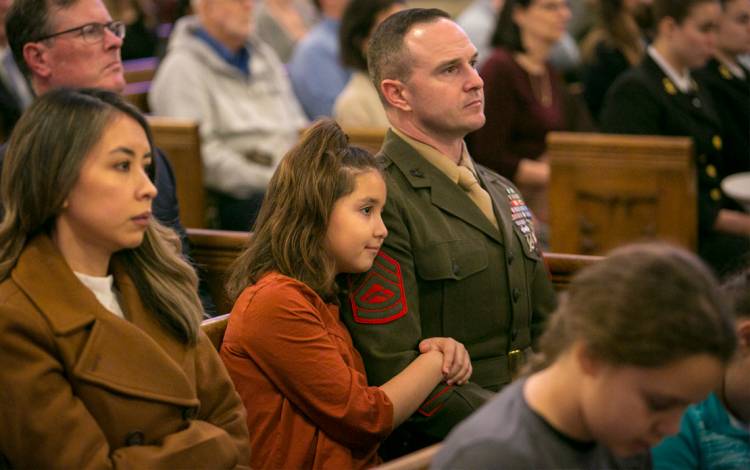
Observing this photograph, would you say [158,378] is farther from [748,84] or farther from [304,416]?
[748,84]

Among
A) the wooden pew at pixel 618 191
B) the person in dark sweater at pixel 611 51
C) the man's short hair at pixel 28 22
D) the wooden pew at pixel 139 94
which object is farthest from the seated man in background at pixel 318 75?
the man's short hair at pixel 28 22

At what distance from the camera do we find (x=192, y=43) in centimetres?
508

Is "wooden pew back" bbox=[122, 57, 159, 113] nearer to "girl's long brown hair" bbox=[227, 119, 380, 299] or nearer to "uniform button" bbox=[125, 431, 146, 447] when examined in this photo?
"girl's long brown hair" bbox=[227, 119, 380, 299]

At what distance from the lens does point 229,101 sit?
16.6 feet

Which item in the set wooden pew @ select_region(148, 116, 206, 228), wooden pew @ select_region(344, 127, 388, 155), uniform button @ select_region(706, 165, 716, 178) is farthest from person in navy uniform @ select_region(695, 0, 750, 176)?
wooden pew @ select_region(148, 116, 206, 228)

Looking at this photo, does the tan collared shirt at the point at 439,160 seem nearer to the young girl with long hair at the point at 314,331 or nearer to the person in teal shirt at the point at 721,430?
the young girl with long hair at the point at 314,331

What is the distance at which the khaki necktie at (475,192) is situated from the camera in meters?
2.76

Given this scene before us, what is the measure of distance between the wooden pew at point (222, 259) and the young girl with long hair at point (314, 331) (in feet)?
2.36

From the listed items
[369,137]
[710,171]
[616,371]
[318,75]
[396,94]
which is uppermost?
[616,371]

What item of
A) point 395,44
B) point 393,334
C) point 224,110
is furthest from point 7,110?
point 393,334

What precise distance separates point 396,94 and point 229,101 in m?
2.36

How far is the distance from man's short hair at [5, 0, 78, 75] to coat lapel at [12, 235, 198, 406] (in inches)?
52.6

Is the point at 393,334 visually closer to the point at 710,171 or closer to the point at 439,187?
the point at 439,187

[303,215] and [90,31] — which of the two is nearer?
[303,215]
